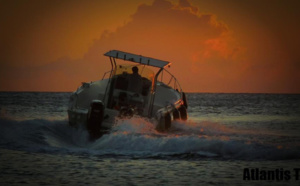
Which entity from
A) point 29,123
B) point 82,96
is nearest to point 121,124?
point 82,96

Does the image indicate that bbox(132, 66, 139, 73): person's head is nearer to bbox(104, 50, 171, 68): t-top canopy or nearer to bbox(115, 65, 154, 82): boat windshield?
bbox(115, 65, 154, 82): boat windshield

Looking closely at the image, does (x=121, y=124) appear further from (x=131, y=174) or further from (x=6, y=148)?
(x=131, y=174)

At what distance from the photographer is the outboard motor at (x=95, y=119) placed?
16812 mm

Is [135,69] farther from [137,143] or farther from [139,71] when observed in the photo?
[137,143]

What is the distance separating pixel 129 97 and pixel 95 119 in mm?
2932

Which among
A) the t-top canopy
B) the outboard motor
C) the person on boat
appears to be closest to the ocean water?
the outboard motor

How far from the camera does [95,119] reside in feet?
55.2

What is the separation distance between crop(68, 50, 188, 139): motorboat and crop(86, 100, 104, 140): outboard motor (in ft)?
1.21

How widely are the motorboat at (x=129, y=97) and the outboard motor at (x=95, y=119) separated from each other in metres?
0.37

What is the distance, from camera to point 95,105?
16.8 metres

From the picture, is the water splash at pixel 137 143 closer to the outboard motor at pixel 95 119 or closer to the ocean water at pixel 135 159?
the ocean water at pixel 135 159

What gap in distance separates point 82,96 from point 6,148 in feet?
17.1

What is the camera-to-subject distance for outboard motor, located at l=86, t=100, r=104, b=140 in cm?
1681

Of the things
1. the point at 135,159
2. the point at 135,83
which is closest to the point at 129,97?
the point at 135,83
